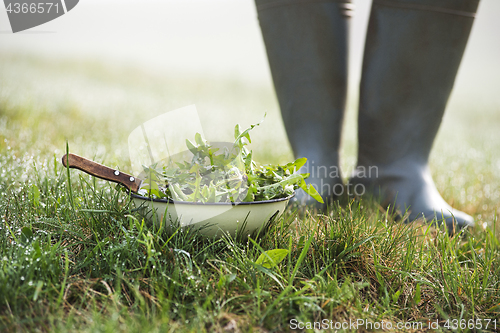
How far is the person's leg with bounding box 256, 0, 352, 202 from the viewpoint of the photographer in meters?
1.55

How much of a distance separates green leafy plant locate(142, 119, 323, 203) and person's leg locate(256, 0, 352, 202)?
19.9 inches

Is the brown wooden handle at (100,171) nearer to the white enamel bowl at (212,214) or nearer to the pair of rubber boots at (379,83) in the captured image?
the white enamel bowl at (212,214)

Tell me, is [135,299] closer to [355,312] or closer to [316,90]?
[355,312]

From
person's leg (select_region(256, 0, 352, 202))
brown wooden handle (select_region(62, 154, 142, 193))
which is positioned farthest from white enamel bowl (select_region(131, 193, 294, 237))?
person's leg (select_region(256, 0, 352, 202))

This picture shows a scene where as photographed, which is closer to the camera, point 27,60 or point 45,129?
point 45,129

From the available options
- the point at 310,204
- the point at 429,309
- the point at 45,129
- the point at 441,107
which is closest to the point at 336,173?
the point at 310,204

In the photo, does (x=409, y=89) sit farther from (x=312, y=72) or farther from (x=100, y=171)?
(x=100, y=171)

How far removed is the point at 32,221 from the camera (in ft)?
3.61

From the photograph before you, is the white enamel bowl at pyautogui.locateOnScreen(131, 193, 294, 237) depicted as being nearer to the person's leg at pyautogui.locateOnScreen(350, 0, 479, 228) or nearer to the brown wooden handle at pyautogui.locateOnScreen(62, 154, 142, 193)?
the brown wooden handle at pyautogui.locateOnScreen(62, 154, 142, 193)

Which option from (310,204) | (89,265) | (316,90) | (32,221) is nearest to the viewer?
(89,265)

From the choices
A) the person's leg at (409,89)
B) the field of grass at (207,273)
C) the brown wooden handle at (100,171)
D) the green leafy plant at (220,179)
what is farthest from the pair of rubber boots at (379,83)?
the brown wooden handle at (100,171)

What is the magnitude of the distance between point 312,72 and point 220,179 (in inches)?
29.7

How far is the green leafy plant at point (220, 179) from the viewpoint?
1.02 m

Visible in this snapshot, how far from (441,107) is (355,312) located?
1132mm
